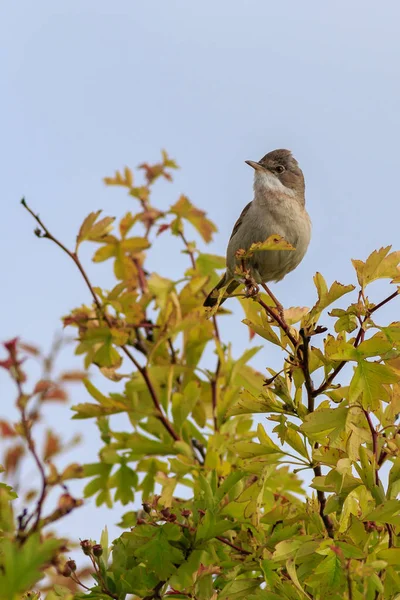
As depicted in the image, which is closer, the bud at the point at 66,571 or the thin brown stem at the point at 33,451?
the thin brown stem at the point at 33,451

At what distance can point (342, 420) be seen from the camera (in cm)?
261

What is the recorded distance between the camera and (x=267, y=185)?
19.0 feet

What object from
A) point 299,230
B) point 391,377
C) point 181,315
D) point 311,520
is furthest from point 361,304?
point 299,230

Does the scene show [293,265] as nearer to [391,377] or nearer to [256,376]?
[256,376]

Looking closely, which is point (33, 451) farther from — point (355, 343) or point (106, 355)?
A: point (106, 355)

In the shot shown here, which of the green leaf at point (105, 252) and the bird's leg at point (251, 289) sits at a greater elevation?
the green leaf at point (105, 252)

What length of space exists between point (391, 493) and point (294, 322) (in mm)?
844

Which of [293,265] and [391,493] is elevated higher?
[293,265]

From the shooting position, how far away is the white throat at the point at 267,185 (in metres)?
5.73

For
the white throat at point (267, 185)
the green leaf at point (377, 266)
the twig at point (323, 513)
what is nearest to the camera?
the twig at point (323, 513)

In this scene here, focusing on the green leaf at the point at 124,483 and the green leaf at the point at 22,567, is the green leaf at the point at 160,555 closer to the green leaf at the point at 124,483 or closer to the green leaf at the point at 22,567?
the green leaf at the point at 124,483

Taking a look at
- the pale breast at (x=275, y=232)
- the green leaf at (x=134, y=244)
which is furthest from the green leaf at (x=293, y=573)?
the pale breast at (x=275, y=232)

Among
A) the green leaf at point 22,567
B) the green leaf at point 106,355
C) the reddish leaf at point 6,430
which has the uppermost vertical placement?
the green leaf at point 106,355

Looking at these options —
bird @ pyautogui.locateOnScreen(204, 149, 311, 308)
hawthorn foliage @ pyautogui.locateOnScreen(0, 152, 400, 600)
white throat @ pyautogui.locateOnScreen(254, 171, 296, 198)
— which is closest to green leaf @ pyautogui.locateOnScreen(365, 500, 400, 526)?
hawthorn foliage @ pyautogui.locateOnScreen(0, 152, 400, 600)
